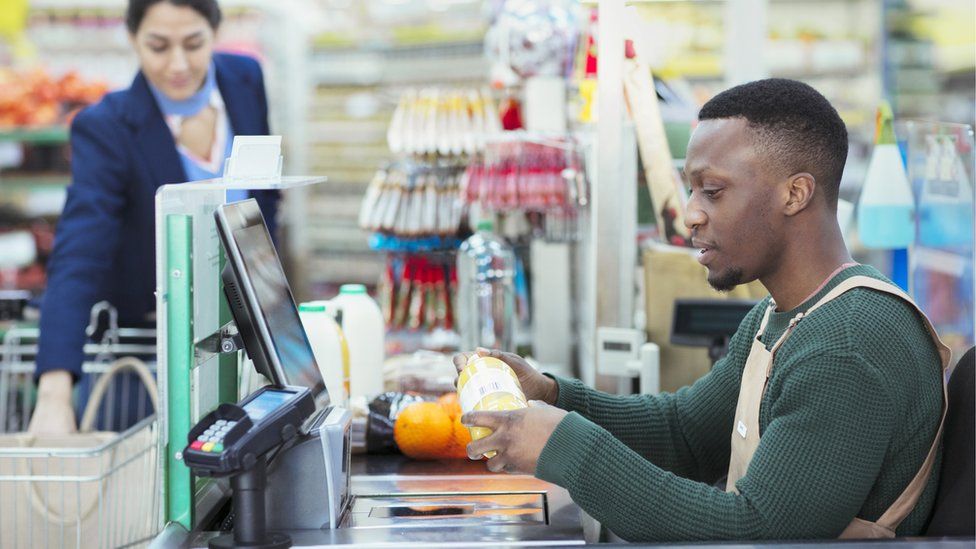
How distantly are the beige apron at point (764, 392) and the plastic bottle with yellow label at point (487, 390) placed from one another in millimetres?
370

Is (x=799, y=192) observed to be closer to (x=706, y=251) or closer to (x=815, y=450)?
(x=706, y=251)

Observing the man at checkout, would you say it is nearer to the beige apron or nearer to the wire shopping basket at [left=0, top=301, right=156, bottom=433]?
the beige apron

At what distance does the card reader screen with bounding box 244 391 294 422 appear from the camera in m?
1.56

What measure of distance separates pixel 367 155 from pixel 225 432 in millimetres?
6049

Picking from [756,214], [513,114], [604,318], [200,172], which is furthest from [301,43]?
[756,214]

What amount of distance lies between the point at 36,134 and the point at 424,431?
455 centimetres

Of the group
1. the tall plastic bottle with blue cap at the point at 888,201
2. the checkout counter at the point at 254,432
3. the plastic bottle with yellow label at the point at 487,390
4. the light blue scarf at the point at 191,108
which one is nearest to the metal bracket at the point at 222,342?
the checkout counter at the point at 254,432

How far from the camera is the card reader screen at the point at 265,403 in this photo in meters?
1.56

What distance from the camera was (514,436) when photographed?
160 centimetres

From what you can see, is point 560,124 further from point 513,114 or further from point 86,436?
point 86,436

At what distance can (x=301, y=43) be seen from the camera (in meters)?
7.43

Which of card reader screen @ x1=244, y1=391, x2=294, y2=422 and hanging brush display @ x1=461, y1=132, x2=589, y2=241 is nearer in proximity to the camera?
card reader screen @ x1=244, y1=391, x2=294, y2=422

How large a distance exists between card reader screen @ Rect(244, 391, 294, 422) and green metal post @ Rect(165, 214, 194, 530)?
0.47 feet

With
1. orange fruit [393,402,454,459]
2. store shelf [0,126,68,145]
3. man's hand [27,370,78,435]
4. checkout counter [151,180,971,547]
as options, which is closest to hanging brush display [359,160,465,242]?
man's hand [27,370,78,435]
